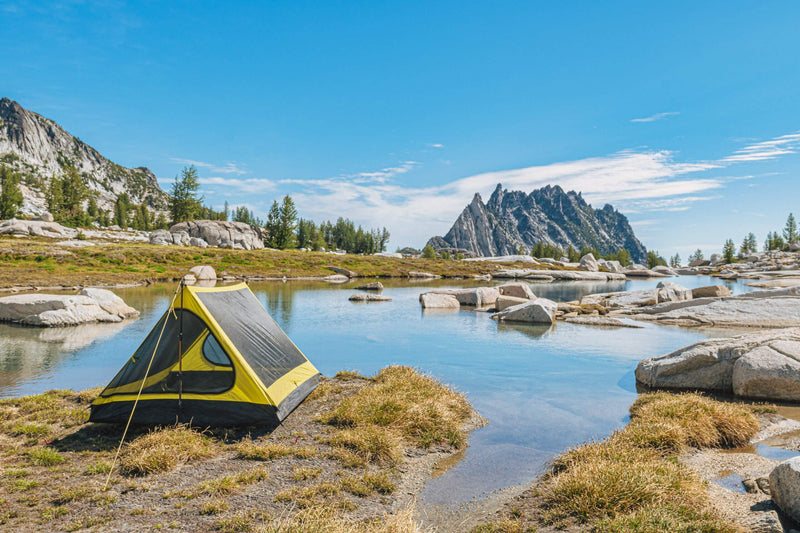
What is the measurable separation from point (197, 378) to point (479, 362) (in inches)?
514

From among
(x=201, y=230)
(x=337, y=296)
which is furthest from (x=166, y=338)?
(x=201, y=230)

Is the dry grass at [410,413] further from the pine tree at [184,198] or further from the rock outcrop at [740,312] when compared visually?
the pine tree at [184,198]

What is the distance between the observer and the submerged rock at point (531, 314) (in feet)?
105

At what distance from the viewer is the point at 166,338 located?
442 inches

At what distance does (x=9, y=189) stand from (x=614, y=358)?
175 meters

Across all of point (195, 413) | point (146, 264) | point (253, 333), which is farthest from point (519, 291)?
point (146, 264)

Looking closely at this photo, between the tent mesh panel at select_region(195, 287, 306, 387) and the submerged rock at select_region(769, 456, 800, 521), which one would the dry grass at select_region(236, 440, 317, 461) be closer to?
the tent mesh panel at select_region(195, 287, 306, 387)

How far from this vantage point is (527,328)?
30250mm

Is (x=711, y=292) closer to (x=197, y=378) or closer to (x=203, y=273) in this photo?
(x=197, y=378)

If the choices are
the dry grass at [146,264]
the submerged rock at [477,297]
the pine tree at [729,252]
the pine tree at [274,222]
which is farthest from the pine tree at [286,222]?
the pine tree at [729,252]

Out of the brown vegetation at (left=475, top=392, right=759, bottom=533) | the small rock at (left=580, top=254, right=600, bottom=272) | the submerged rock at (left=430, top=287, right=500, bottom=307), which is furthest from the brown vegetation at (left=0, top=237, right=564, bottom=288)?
the brown vegetation at (left=475, top=392, right=759, bottom=533)

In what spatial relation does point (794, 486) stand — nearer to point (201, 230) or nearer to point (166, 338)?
point (166, 338)

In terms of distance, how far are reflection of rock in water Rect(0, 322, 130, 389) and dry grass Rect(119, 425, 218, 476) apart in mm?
10387

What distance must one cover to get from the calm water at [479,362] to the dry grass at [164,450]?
194 inches
